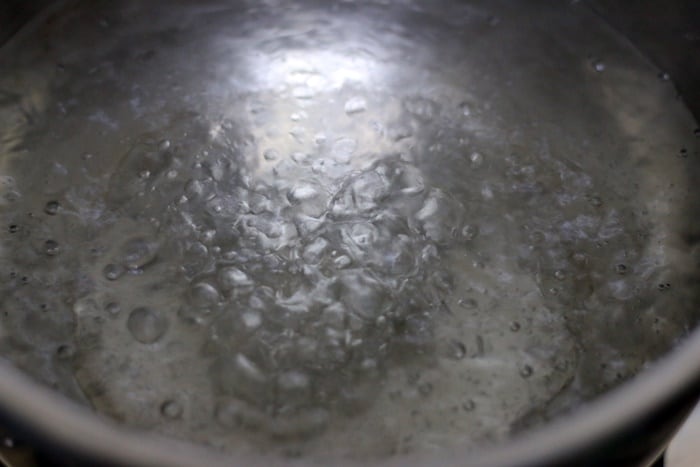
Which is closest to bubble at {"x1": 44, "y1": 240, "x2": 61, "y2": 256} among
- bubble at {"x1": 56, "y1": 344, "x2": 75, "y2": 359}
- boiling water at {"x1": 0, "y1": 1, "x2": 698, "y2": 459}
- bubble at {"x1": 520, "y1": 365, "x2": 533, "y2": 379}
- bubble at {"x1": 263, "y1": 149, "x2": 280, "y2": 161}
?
boiling water at {"x1": 0, "y1": 1, "x2": 698, "y2": 459}

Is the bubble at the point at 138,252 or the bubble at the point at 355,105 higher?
the bubble at the point at 355,105

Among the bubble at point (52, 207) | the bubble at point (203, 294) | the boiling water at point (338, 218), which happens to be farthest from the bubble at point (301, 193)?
the bubble at point (52, 207)

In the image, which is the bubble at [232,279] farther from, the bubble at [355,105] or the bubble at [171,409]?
the bubble at [355,105]

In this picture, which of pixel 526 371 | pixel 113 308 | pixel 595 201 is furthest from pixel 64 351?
pixel 595 201

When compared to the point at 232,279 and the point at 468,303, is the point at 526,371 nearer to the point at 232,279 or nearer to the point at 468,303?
the point at 468,303

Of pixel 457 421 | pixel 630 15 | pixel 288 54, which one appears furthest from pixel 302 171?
pixel 630 15

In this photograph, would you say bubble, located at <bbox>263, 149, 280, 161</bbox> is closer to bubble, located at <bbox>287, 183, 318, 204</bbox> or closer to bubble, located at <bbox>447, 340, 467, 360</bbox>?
bubble, located at <bbox>287, 183, 318, 204</bbox>

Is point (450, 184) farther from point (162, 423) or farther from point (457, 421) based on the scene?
point (162, 423)
